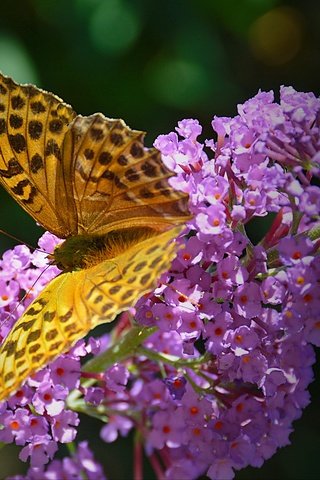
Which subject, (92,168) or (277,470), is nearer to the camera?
(92,168)

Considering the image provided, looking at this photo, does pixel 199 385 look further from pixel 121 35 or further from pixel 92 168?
pixel 121 35

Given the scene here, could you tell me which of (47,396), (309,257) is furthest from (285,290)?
(47,396)

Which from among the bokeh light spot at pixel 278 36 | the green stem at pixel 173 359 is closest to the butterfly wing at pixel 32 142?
the green stem at pixel 173 359

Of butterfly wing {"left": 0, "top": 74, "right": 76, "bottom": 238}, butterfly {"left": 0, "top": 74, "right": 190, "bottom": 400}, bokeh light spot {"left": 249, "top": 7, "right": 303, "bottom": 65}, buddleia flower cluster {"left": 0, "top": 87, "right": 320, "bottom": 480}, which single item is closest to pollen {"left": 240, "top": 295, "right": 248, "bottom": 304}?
buddleia flower cluster {"left": 0, "top": 87, "right": 320, "bottom": 480}

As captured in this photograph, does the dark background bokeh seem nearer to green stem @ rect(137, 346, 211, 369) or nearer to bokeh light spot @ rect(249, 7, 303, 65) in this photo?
bokeh light spot @ rect(249, 7, 303, 65)

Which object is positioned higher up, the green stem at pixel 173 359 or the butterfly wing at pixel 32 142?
the butterfly wing at pixel 32 142

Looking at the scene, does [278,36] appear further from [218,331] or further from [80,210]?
[218,331]

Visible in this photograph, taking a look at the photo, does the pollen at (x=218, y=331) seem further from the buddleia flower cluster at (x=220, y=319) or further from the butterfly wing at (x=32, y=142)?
the butterfly wing at (x=32, y=142)
